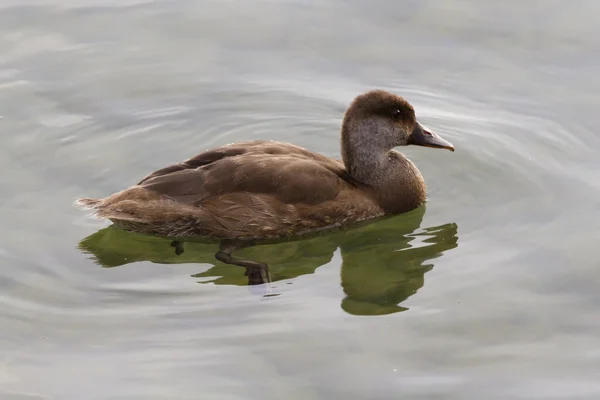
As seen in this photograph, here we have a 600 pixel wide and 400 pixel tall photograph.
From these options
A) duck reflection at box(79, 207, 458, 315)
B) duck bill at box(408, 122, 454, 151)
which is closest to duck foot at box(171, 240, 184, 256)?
duck reflection at box(79, 207, 458, 315)

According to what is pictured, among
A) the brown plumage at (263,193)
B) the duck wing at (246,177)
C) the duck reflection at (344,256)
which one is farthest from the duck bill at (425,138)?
the duck wing at (246,177)

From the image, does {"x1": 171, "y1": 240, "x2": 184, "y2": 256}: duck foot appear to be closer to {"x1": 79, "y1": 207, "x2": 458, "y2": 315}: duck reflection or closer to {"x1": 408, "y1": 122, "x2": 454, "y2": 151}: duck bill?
{"x1": 79, "y1": 207, "x2": 458, "y2": 315}: duck reflection

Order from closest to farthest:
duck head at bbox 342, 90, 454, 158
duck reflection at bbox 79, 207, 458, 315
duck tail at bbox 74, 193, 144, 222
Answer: duck reflection at bbox 79, 207, 458, 315 → duck tail at bbox 74, 193, 144, 222 → duck head at bbox 342, 90, 454, 158

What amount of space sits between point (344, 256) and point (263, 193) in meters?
0.73

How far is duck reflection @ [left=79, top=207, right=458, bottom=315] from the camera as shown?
7094 millimetres

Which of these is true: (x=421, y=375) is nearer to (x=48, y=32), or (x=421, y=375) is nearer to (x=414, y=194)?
(x=414, y=194)

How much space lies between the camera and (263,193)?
764 centimetres

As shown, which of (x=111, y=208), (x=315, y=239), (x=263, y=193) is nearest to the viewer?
(x=111, y=208)

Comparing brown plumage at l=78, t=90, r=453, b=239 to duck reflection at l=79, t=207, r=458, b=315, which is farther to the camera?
brown plumage at l=78, t=90, r=453, b=239

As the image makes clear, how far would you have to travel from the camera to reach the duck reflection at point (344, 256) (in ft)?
23.3

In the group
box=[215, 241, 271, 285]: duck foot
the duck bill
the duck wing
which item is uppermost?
the duck bill

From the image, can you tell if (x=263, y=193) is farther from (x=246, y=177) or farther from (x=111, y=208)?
(x=111, y=208)

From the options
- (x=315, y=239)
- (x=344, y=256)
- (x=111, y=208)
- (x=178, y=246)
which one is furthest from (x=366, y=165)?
(x=111, y=208)

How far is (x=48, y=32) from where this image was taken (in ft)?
34.8
